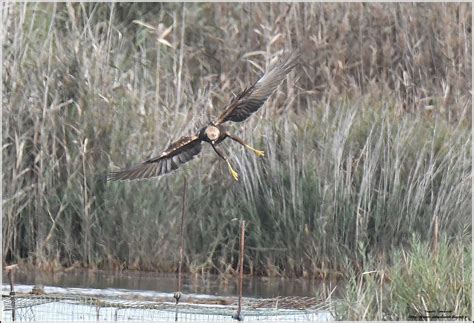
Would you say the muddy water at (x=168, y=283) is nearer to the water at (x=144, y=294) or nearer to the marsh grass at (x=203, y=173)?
the water at (x=144, y=294)

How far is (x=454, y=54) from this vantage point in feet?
44.2

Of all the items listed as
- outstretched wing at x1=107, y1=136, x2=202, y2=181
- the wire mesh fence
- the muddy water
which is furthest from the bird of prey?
the muddy water

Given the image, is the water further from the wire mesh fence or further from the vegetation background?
the vegetation background

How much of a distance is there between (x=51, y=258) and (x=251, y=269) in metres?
1.55

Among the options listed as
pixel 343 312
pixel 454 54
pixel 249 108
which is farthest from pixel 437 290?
pixel 454 54

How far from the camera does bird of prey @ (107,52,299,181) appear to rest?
8297 mm

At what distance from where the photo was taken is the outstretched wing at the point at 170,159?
331 inches

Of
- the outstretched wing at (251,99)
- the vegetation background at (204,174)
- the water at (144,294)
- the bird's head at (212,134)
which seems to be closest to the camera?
the bird's head at (212,134)

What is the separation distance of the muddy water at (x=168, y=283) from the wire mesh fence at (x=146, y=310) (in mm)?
876

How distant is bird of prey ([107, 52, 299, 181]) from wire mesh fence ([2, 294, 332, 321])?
0.81 metres

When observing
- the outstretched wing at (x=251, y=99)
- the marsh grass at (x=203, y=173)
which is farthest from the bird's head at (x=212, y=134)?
the marsh grass at (x=203, y=173)

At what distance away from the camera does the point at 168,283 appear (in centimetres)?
1022

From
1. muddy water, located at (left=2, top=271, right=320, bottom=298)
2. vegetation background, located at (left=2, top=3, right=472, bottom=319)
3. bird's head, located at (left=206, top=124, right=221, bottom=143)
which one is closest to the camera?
bird's head, located at (left=206, top=124, right=221, bottom=143)

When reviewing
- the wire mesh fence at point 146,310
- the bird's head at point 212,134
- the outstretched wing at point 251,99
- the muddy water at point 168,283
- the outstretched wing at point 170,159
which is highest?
the outstretched wing at point 251,99
